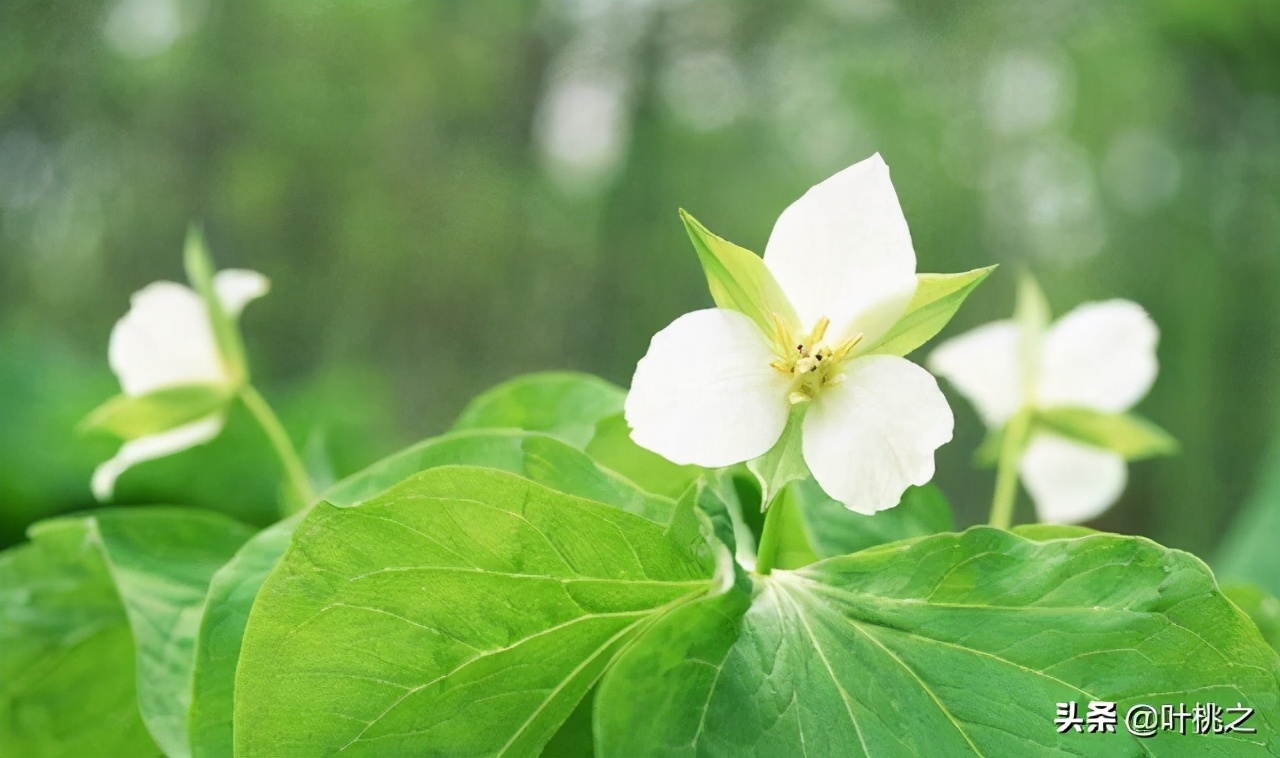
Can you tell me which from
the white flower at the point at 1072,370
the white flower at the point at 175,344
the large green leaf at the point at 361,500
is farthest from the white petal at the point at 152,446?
the white flower at the point at 1072,370

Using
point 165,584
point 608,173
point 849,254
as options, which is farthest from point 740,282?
point 608,173

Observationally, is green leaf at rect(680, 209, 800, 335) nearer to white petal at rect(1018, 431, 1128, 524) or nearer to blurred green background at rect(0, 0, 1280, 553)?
white petal at rect(1018, 431, 1128, 524)

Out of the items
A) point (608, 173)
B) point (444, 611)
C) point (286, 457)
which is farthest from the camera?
point (608, 173)

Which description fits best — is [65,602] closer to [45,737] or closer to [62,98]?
[45,737]

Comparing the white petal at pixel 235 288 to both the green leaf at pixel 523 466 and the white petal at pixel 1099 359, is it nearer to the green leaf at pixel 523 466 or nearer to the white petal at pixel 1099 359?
the green leaf at pixel 523 466

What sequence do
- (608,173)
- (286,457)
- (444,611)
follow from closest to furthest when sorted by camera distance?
(444,611) < (286,457) < (608,173)

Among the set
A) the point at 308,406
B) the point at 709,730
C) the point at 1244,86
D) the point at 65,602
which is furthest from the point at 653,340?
the point at 1244,86

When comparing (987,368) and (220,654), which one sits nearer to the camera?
(220,654)

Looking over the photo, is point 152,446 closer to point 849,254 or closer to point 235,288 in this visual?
point 235,288
